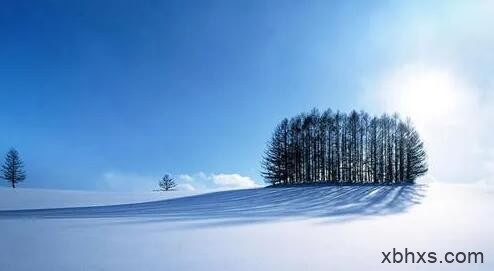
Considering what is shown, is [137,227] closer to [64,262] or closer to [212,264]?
[64,262]

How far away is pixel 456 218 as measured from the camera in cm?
908

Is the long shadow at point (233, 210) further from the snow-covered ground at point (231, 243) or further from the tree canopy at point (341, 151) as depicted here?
the tree canopy at point (341, 151)

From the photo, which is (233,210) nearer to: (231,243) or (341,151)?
(231,243)

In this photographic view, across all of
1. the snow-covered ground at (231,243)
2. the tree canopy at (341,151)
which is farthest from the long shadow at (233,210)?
the tree canopy at (341,151)

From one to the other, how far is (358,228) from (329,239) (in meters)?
1.59

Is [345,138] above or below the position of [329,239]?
above

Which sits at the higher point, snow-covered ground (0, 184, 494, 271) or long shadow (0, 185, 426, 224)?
snow-covered ground (0, 184, 494, 271)

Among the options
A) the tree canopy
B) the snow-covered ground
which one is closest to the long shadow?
the snow-covered ground

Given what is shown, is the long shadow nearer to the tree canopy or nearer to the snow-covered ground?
the snow-covered ground

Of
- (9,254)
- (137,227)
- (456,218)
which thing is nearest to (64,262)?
(9,254)

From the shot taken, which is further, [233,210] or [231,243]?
[233,210]

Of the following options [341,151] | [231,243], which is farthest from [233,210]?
[341,151]

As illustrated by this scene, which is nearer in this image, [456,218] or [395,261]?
[395,261]

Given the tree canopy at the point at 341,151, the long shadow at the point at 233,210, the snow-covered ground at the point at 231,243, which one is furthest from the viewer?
the tree canopy at the point at 341,151
